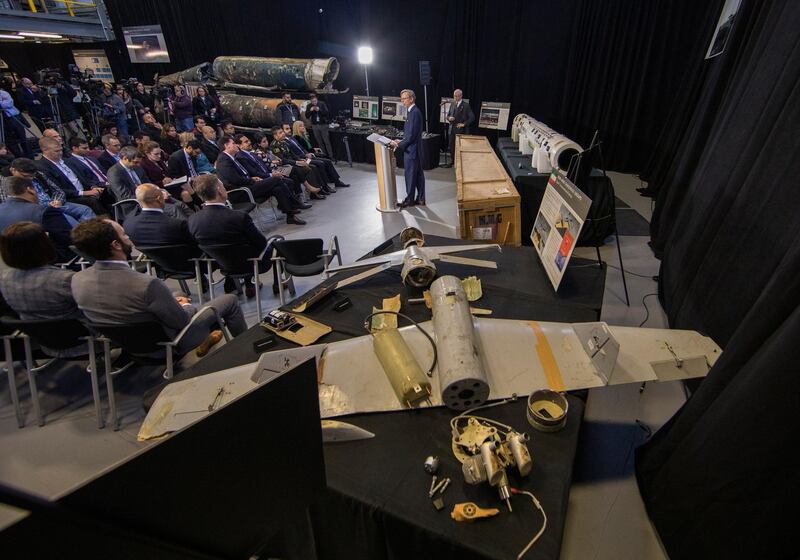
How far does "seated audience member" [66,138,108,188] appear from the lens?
4.80 metres

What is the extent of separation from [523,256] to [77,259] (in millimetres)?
3876

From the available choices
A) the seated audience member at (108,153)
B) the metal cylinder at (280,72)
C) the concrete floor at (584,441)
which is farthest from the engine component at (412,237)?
the metal cylinder at (280,72)

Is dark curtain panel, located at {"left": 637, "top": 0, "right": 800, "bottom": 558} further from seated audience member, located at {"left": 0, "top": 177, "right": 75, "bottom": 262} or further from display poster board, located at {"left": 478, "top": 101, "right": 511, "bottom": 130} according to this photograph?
display poster board, located at {"left": 478, "top": 101, "right": 511, "bottom": 130}

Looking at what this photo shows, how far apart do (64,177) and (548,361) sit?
19.0ft

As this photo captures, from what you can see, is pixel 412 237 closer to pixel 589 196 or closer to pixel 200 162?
pixel 589 196

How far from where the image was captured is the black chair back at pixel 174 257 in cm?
309

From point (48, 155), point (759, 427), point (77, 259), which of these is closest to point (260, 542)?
point (759, 427)

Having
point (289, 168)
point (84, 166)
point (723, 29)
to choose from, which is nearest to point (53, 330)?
point (84, 166)

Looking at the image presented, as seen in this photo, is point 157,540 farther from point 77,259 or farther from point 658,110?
point 658,110

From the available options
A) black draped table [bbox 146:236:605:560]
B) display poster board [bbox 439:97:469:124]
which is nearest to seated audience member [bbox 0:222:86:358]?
black draped table [bbox 146:236:605:560]

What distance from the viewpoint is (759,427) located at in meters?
1.22

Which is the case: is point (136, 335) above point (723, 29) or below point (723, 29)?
below

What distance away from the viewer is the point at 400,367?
5.02 feet

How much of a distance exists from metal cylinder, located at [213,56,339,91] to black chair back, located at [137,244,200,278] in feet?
21.2
